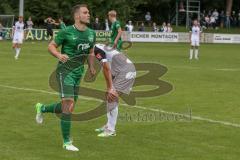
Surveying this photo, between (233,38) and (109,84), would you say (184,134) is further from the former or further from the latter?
(233,38)

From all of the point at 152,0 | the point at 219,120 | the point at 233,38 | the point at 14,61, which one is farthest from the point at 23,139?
the point at 152,0

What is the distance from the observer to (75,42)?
371 inches

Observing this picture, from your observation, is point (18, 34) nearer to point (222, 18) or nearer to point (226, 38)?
point (226, 38)

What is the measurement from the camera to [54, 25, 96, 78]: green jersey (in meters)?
9.42

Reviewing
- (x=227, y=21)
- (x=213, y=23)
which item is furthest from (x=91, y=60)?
(x=227, y=21)

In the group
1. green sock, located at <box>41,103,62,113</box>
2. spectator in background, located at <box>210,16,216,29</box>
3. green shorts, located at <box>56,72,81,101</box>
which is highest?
green shorts, located at <box>56,72,81,101</box>

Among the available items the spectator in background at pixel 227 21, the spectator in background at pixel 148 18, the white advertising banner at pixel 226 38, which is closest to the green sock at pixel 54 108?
the white advertising banner at pixel 226 38

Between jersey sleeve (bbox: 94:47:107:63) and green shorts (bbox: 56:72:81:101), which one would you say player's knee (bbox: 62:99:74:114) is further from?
jersey sleeve (bbox: 94:47:107:63)

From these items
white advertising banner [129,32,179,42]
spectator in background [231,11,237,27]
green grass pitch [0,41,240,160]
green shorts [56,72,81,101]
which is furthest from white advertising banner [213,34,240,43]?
green shorts [56,72,81,101]

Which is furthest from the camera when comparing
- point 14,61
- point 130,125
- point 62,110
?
point 14,61

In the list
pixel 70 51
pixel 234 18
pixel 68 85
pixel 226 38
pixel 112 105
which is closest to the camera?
pixel 68 85

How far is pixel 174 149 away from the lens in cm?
959

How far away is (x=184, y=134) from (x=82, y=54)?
2444mm

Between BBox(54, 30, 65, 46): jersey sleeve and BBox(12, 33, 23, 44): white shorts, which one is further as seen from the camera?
BBox(12, 33, 23, 44): white shorts
